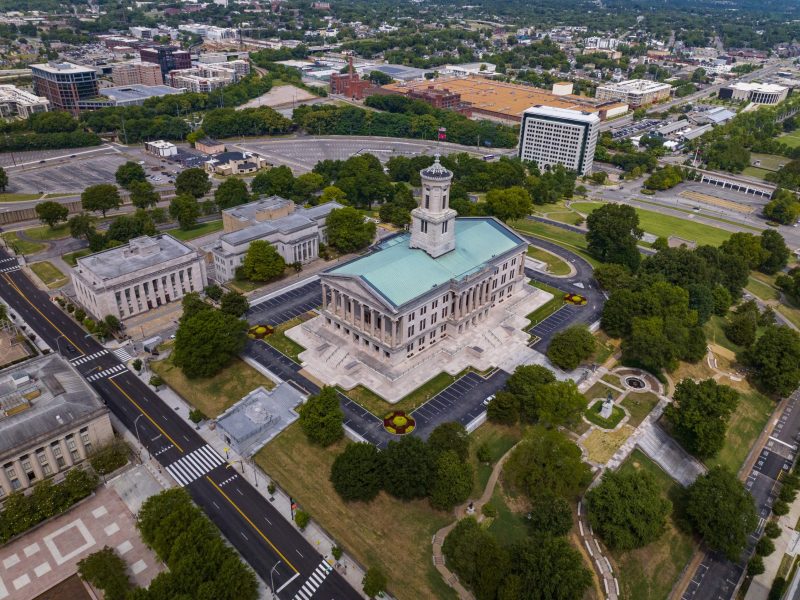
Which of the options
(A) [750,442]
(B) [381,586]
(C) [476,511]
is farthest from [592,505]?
(A) [750,442]

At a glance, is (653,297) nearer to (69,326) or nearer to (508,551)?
(508,551)

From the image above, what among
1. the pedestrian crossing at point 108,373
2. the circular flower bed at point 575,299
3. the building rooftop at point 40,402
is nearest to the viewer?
the building rooftop at point 40,402

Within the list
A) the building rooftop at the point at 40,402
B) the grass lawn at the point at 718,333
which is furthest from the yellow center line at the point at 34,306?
the grass lawn at the point at 718,333

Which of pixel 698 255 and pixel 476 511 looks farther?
pixel 698 255

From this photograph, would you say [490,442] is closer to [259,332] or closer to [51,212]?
[259,332]

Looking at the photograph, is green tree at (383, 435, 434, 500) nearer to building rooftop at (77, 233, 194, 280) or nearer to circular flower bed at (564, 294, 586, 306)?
circular flower bed at (564, 294, 586, 306)

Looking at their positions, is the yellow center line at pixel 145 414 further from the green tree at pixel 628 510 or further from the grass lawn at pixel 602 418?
the grass lawn at pixel 602 418
